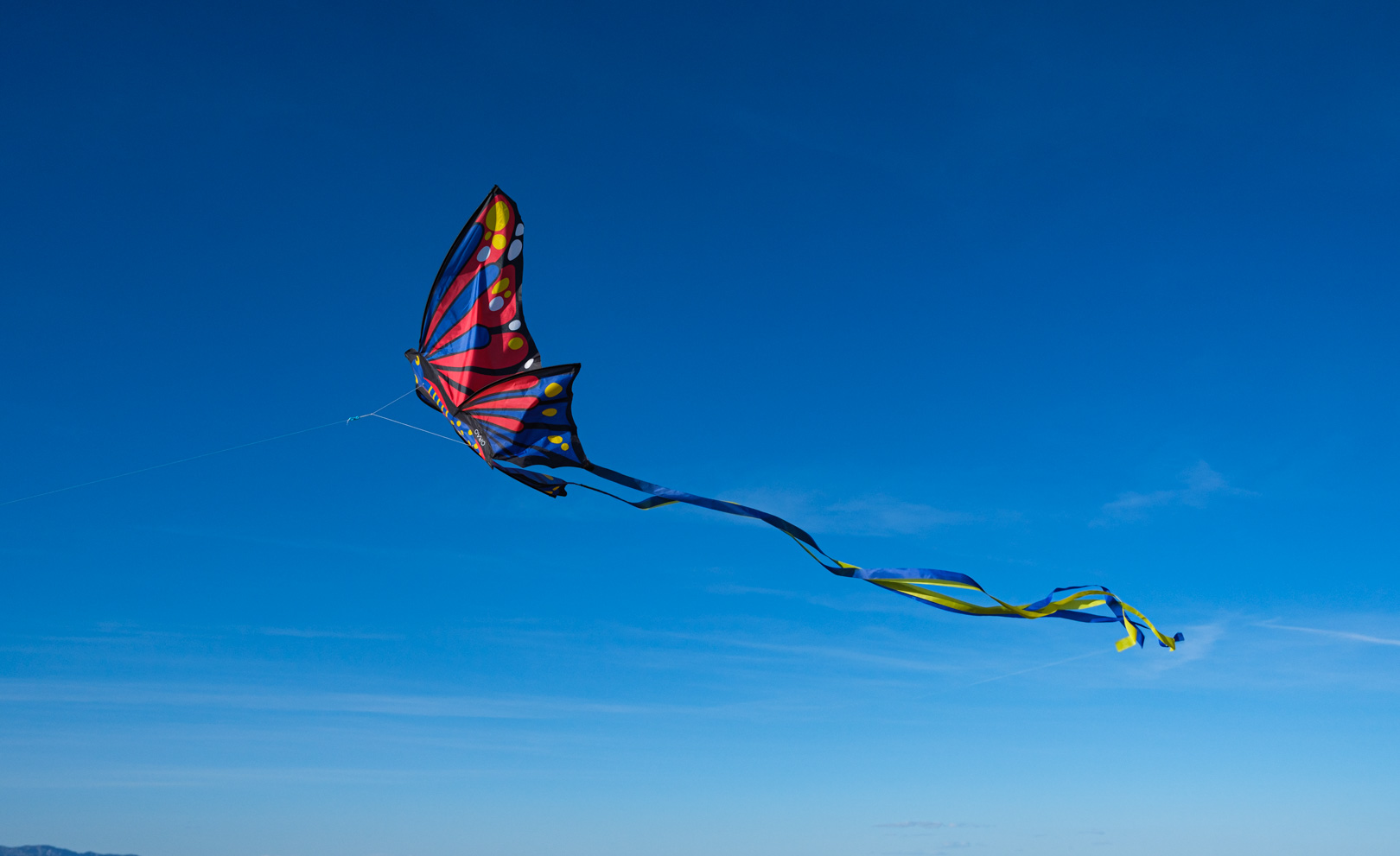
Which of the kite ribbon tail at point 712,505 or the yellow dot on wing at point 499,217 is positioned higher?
the yellow dot on wing at point 499,217

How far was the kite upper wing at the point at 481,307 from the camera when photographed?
54.2 feet

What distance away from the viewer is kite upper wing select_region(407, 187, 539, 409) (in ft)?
54.2

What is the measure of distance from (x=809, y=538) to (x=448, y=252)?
9116 mm

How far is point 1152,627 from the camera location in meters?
12.0

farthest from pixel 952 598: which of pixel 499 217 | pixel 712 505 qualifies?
pixel 499 217

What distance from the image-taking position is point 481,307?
55.0ft

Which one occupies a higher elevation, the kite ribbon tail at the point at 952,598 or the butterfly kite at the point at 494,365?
the butterfly kite at the point at 494,365

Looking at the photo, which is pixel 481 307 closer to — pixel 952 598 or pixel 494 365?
pixel 494 365

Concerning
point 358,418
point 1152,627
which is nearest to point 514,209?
point 358,418

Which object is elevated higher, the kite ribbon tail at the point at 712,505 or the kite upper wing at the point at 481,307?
the kite upper wing at the point at 481,307

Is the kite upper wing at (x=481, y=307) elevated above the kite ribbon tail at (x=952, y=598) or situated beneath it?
elevated above

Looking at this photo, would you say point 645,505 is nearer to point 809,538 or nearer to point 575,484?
point 575,484

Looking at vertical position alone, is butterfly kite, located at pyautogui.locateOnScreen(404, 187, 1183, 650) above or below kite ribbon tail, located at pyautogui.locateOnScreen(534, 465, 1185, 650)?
above

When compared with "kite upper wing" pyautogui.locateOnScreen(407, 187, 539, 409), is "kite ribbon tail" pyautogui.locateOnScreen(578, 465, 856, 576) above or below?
below
